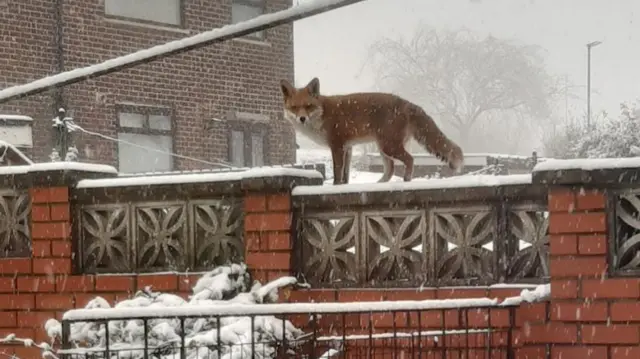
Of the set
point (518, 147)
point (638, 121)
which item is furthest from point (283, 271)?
point (518, 147)

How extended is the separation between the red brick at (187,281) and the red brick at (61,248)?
3.06ft

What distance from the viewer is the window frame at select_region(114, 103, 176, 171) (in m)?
15.3

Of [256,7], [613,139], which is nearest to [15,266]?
[256,7]

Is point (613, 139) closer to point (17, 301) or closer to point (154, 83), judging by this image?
point (154, 83)

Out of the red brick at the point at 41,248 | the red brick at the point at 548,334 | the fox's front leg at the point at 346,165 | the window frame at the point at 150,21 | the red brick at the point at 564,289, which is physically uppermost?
the window frame at the point at 150,21

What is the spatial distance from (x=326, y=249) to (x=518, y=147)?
166 ft

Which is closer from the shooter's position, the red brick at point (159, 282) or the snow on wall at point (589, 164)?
the snow on wall at point (589, 164)

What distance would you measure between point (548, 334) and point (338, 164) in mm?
2011

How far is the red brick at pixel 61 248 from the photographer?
22.6 feet

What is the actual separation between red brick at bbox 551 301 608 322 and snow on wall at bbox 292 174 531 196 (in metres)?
0.77

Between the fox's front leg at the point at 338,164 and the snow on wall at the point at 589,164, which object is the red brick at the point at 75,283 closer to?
the fox's front leg at the point at 338,164

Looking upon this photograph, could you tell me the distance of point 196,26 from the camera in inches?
650

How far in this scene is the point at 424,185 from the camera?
231 inches

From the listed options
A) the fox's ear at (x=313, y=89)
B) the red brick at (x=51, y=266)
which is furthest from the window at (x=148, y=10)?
the fox's ear at (x=313, y=89)
